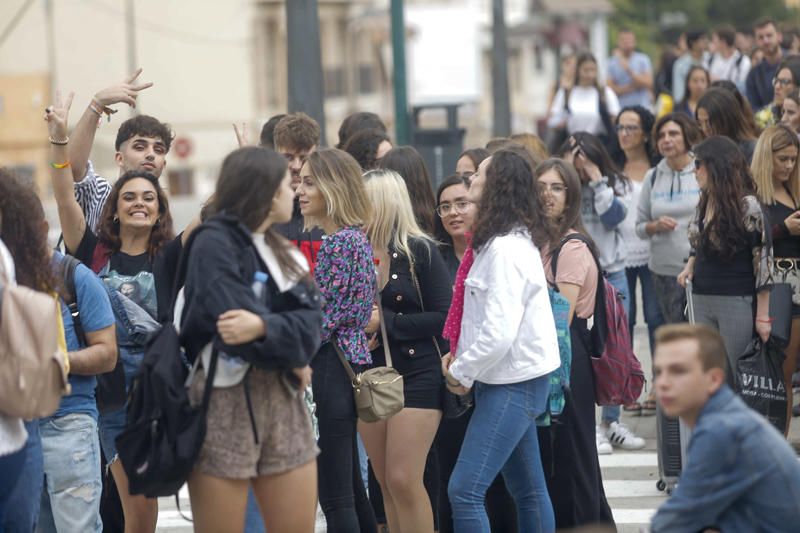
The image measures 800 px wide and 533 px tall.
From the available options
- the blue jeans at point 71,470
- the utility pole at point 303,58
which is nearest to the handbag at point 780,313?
the utility pole at point 303,58

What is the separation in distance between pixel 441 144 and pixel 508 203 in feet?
23.6

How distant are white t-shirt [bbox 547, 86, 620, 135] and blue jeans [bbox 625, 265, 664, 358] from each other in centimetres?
321

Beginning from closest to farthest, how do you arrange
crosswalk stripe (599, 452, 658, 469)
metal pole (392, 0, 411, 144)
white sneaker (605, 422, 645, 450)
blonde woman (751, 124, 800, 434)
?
blonde woman (751, 124, 800, 434), crosswalk stripe (599, 452, 658, 469), white sneaker (605, 422, 645, 450), metal pole (392, 0, 411, 144)

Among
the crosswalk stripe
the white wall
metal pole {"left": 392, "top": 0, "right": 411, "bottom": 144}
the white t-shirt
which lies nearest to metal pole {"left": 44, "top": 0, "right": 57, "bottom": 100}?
the white wall

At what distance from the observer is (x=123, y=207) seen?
6352 mm

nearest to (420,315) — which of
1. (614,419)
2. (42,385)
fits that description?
(42,385)

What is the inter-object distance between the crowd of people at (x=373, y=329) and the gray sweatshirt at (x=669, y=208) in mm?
1202

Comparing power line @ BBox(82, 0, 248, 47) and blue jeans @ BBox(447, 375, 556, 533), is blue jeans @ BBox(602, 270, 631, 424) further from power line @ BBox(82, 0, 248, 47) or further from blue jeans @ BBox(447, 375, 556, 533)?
power line @ BBox(82, 0, 248, 47)

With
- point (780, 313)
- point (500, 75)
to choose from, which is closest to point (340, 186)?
point (780, 313)

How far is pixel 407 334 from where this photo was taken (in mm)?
6219

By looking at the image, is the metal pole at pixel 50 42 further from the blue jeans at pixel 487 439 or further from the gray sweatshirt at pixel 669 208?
the blue jeans at pixel 487 439

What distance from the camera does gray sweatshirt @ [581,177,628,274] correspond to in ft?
29.7

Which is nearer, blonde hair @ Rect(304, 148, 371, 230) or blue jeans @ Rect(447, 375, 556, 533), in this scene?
blue jeans @ Rect(447, 375, 556, 533)

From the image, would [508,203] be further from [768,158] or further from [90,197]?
[768,158]
